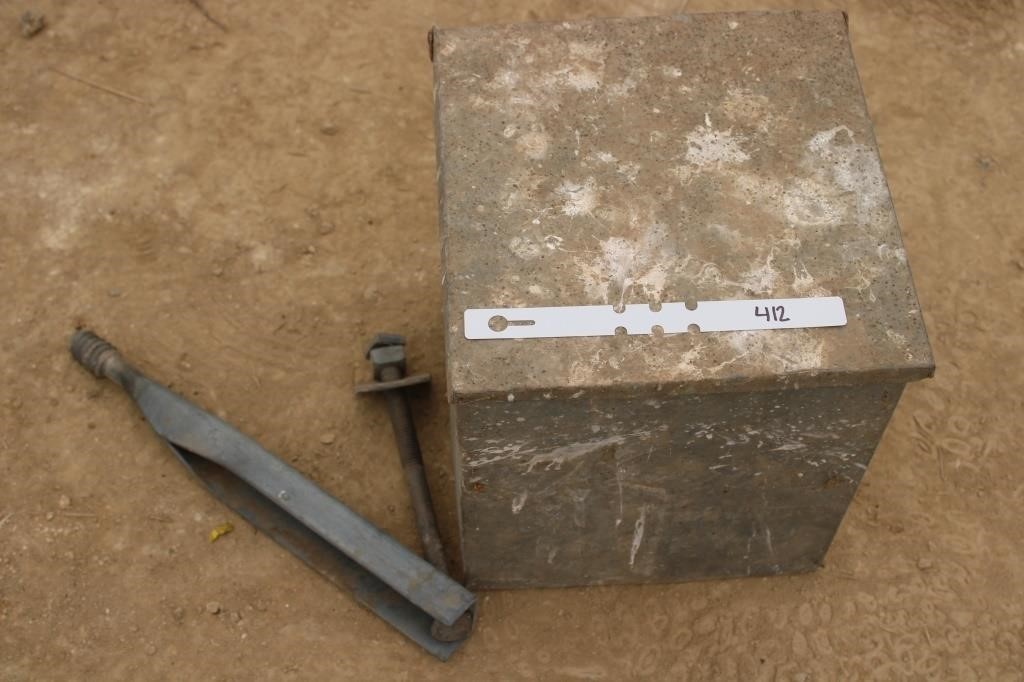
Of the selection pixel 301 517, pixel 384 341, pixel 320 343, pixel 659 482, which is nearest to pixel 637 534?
pixel 659 482

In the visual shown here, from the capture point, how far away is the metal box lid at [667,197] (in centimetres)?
285

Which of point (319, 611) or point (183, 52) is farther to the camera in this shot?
point (183, 52)

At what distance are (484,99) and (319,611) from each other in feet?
5.53

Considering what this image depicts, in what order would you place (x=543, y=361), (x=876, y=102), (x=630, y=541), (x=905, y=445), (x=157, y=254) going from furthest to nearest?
1. (x=876, y=102)
2. (x=157, y=254)
3. (x=905, y=445)
4. (x=630, y=541)
5. (x=543, y=361)

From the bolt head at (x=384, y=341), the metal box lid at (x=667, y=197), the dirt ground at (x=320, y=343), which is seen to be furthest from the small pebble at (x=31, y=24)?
the metal box lid at (x=667, y=197)

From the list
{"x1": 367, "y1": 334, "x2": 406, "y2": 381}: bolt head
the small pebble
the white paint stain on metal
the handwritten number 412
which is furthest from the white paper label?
the small pebble

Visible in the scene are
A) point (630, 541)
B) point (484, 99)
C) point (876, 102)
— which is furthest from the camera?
point (876, 102)

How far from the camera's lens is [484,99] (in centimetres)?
327

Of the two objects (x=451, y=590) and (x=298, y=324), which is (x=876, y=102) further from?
(x=451, y=590)

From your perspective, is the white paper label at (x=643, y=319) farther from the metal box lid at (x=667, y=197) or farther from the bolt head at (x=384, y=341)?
the bolt head at (x=384, y=341)

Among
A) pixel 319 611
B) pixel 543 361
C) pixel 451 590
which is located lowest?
pixel 319 611

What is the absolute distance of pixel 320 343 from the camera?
4.25 m

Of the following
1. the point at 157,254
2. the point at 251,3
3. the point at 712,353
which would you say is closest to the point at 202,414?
the point at 157,254

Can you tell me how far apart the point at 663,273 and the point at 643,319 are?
15 centimetres
